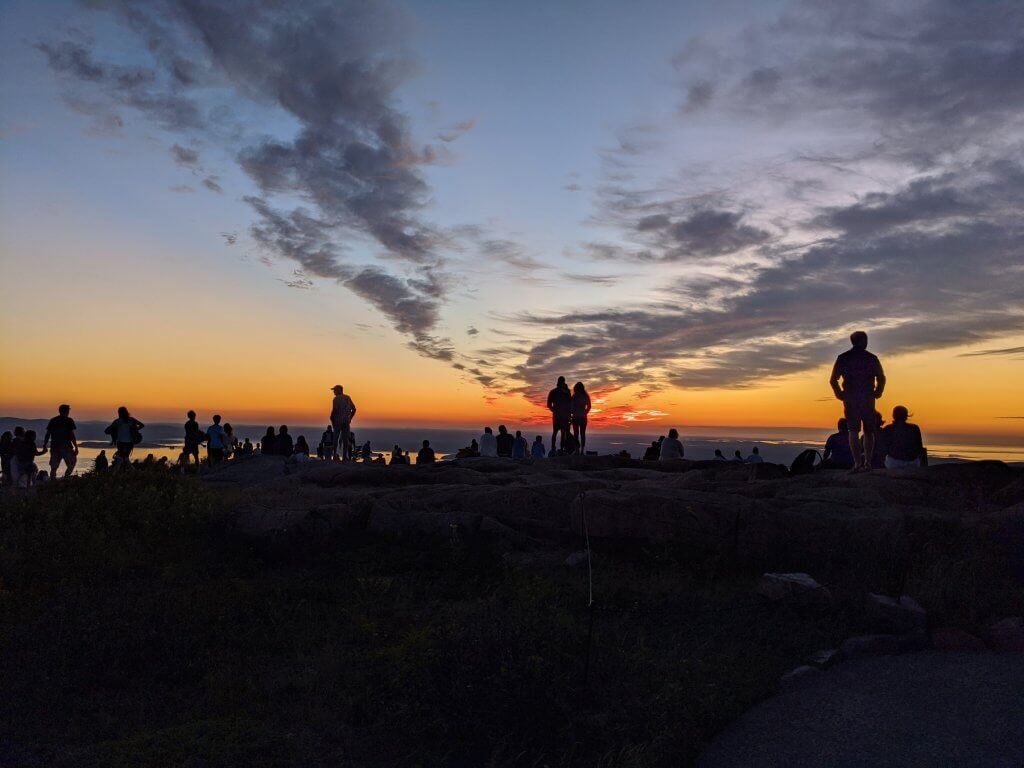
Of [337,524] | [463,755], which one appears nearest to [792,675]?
[463,755]

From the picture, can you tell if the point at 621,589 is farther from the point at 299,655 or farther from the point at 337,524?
the point at 337,524

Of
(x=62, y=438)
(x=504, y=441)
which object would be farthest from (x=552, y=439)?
(x=62, y=438)

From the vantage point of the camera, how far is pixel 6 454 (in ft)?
77.9

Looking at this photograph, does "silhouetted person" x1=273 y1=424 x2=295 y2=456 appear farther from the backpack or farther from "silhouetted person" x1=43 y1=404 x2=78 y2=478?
the backpack

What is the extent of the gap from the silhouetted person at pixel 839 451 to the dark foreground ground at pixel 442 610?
4.45 m

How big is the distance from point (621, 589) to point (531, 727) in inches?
155

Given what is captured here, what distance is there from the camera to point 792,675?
7637 mm

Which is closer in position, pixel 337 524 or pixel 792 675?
pixel 792 675

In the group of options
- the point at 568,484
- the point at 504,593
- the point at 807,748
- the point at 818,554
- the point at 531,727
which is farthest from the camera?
the point at 568,484

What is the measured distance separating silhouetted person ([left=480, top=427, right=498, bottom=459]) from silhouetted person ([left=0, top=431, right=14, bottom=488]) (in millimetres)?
15229

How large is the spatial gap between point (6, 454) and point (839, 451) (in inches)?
968

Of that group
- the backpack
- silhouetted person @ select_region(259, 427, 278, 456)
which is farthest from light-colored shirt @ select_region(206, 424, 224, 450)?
the backpack

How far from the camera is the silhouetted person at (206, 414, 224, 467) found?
91.1 feet

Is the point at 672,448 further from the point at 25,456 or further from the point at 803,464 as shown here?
the point at 25,456
